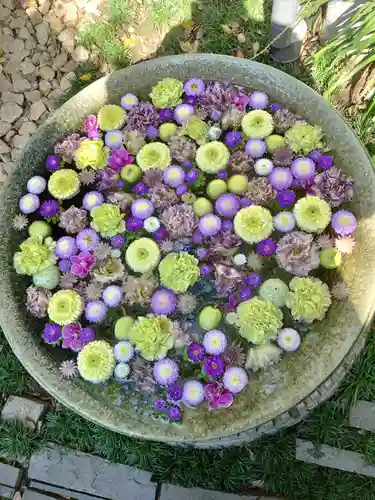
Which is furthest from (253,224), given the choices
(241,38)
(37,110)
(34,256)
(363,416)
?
(37,110)

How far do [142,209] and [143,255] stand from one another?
0.65ft

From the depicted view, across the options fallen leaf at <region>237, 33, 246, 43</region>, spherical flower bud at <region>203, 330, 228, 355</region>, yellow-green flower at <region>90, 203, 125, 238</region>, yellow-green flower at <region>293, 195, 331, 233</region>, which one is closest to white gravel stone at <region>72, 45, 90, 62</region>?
fallen leaf at <region>237, 33, 246, 43</region>

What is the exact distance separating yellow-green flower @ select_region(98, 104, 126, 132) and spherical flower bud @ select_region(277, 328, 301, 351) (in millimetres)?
1132

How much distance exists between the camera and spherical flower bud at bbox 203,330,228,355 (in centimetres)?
207

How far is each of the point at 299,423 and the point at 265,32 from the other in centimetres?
206

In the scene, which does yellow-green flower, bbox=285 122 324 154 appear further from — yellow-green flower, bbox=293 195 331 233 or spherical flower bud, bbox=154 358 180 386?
spherical flower bud, bbox=154 358 180 386

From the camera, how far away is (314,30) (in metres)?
3.06

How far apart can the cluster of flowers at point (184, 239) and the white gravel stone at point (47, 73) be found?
0.91 metres

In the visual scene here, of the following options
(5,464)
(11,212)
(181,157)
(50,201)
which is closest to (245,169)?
(181,157)

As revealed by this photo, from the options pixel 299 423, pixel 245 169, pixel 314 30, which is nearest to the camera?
pixel 245 169

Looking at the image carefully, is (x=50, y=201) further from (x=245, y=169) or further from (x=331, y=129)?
(x=331, y=129)

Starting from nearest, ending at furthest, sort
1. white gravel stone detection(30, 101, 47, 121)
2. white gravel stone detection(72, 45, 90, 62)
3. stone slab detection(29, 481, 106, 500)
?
stone slab detection(29, 481, 106, 500)
white gravel stone detection(30, 101, 47, 121)
white gravel stone detection(72, 45, 90, 62)

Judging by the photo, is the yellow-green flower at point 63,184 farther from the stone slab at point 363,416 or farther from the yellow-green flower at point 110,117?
the stone slab at point 363,416

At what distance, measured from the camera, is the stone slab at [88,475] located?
246 cm
